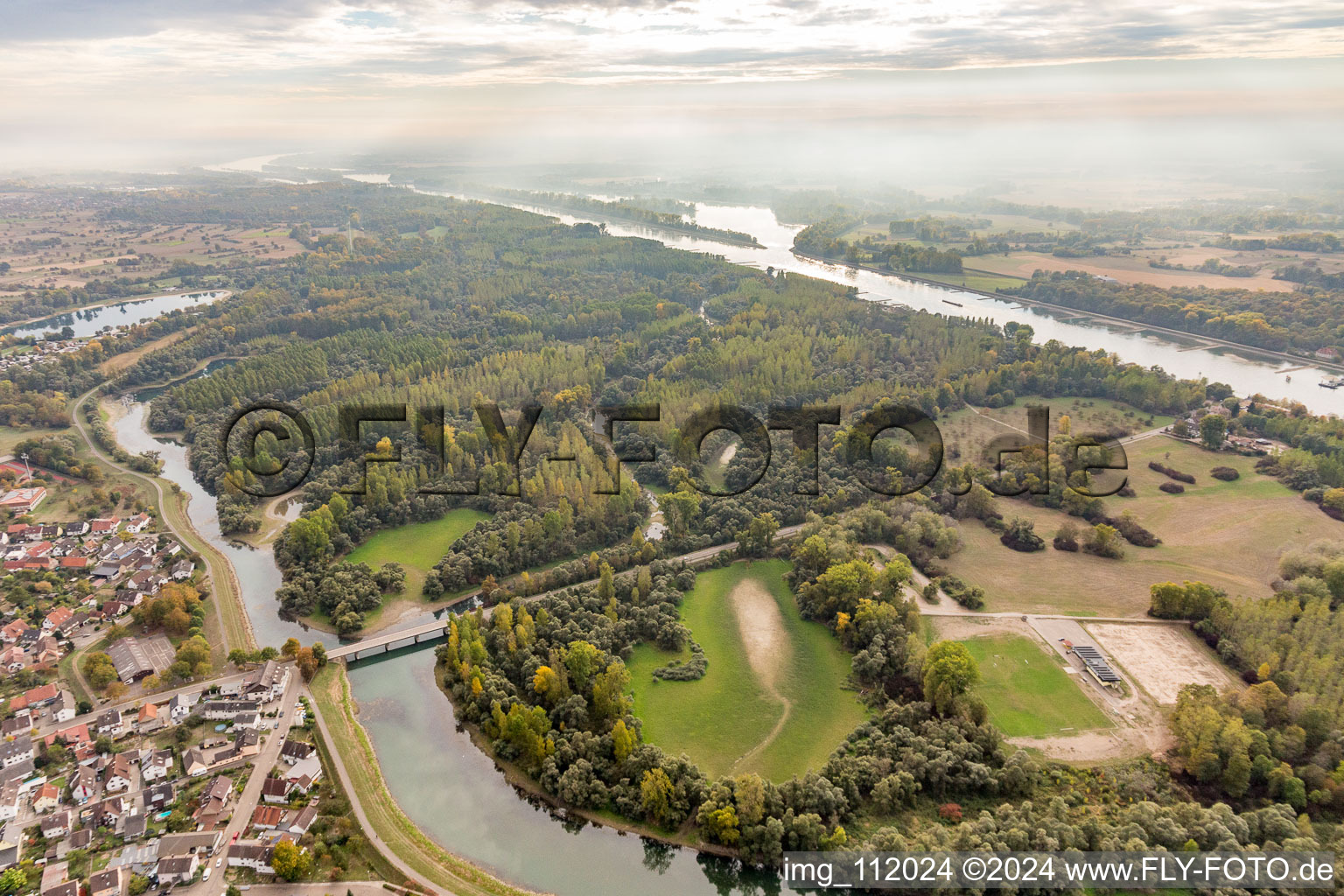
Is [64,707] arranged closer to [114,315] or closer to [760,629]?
[760,629]

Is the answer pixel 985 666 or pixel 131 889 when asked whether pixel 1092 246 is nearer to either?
pixel 985 666

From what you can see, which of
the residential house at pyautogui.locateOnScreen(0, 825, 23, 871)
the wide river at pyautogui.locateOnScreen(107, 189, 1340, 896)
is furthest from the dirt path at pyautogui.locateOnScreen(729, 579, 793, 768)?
the residential house at pyautogui.locateOnScreen(0, 825, 23, 871)

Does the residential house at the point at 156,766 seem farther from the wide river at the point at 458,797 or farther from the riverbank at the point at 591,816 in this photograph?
the riverbank at the point at 591,816

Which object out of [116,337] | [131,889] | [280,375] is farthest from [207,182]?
[131,889]

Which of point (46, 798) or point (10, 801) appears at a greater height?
point (10, 801)

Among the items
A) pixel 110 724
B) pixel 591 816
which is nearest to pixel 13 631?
pixel 110 724

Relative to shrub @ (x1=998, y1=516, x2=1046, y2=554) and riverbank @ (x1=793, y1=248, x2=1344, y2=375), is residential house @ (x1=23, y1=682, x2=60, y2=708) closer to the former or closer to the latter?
shrub @ (x1=998, y1=516, x2=1046, y2=554)

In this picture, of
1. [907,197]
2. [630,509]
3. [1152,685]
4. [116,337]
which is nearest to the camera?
[1152,685]

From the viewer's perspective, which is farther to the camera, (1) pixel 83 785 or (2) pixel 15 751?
(2) pixel 15 751
